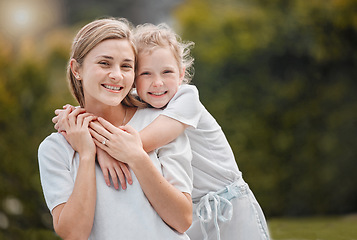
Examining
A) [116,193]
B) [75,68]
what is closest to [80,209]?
[116,193]

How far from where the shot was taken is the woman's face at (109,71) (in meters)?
2.02

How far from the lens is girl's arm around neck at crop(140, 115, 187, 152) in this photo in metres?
2.03

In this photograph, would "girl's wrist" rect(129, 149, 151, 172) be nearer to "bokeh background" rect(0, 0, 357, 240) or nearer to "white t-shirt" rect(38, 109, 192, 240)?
"white t-shirt" rect(38, 109, 192, 240)

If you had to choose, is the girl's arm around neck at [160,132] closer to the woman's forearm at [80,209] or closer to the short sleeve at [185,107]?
the short sleeve at [185,107]

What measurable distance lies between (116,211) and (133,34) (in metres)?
0.82

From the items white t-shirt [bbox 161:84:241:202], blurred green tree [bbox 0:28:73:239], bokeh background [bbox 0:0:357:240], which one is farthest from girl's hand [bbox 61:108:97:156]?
bokeh background [bbox 0:0:357:240]

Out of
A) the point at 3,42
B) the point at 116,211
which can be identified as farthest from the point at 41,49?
the point at 116,211

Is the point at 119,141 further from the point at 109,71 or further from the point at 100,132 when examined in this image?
the point at 109,71

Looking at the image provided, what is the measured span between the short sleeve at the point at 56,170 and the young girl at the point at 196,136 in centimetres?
32

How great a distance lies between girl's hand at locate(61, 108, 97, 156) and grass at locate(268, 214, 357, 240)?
367 cm

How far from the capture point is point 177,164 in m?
2.04

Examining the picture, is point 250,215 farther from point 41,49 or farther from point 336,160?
point 41,49

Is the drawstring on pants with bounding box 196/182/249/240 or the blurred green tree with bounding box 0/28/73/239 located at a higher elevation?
the drawstring on pants with bounding box 196/182/249/240

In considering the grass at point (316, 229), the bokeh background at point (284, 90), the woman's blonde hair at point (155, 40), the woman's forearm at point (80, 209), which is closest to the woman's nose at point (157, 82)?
the woman's blonde hair at point (155, 40)
